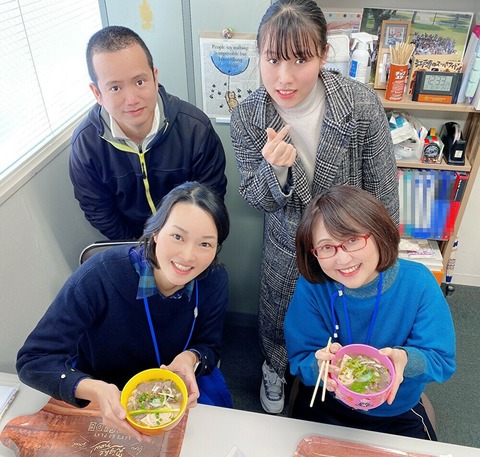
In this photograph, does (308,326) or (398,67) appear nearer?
(308,326)

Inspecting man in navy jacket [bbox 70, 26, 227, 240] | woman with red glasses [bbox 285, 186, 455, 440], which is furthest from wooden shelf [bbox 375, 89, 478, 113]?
woman with red glasses [bbox 285, 186, 455, 440]

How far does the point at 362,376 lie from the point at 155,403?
1.45 feet

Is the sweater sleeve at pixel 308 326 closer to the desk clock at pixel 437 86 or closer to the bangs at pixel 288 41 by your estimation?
the bangs at pixel 288 41

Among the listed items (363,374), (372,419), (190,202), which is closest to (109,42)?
(190,202)

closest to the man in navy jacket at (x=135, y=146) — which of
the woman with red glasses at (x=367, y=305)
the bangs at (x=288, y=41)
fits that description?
the bangs at (x=288, y=41)

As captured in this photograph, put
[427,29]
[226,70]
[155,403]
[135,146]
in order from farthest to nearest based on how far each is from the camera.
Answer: [427,29] < [226,70] < [135,146] < [155,403]

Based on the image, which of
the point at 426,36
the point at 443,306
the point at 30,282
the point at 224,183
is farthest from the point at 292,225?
the point at 426,36

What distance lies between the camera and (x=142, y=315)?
1240 millimetres

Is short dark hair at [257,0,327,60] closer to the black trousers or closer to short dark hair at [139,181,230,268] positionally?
short dark hair at [139,181,230,268]

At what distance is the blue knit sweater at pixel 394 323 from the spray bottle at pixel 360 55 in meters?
1.04

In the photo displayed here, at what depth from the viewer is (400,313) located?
4.00 feet

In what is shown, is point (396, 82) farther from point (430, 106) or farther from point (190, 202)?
point (190, 202)

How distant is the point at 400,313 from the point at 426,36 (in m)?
1.42

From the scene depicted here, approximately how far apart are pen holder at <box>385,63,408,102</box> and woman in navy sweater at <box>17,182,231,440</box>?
114 centimetres
